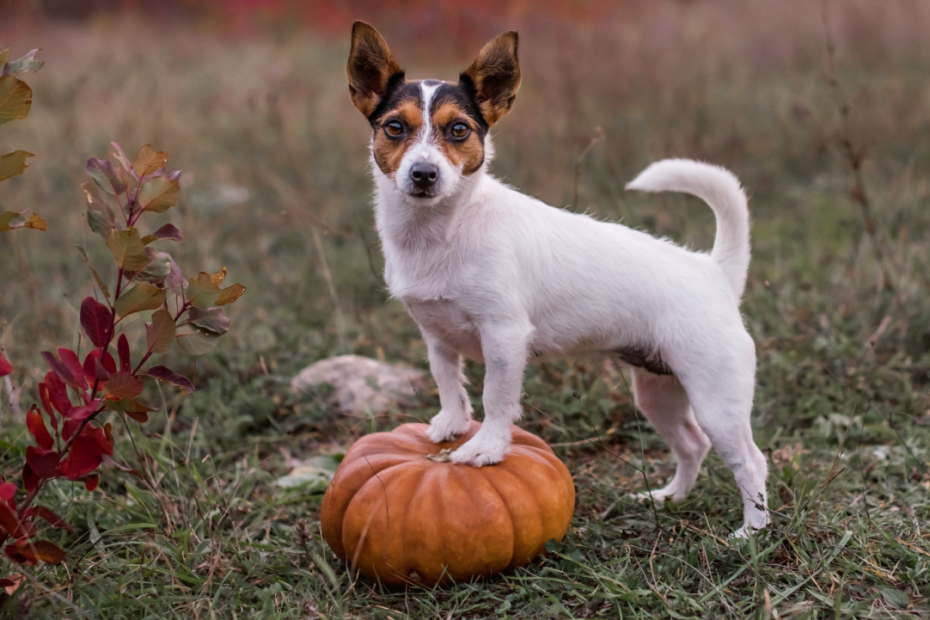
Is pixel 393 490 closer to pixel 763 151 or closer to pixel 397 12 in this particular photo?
pixel 763 151

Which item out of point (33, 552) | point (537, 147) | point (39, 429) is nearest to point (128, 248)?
point (39, 429)

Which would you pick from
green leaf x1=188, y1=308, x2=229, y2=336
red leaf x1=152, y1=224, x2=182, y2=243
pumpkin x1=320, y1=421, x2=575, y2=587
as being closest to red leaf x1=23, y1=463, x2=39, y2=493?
green leaf x1=188, y1=308, x2=229, y2=336

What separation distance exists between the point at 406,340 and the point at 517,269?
230cm

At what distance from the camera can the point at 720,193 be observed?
9.53 feet

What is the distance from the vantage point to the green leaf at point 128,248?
201 cm

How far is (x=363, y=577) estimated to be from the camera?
262 centimetres

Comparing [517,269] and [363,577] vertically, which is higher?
[517,269]

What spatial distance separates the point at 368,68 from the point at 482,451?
54.4 inches

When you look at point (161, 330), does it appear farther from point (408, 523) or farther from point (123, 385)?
point (408, 523)

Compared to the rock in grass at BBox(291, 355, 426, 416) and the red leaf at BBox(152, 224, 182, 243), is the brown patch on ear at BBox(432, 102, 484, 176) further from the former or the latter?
the rock in grass at BBox(291, 355, 426, 416)

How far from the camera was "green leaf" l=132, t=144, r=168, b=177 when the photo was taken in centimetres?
213

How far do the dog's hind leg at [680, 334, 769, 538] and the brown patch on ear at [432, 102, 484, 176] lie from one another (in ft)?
3.48

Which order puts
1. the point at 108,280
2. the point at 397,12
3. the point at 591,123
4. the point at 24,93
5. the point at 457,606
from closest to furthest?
the point at 24,93 → the point at 457,606 → the point at 108,280 → the point at 591,123 → the point at 397,12

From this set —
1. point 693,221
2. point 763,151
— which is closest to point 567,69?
point 763,151
